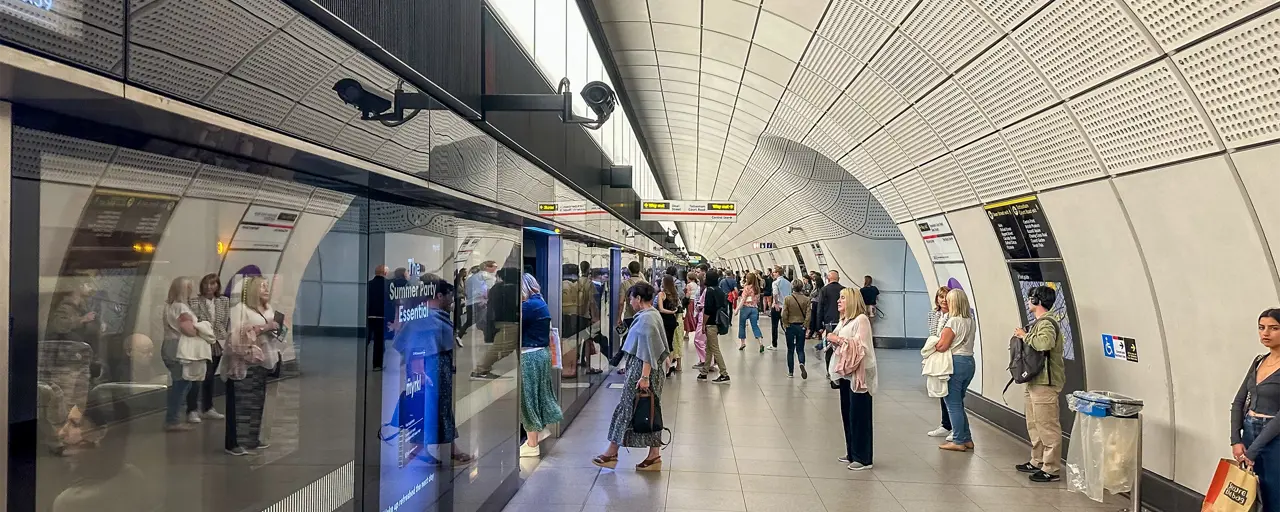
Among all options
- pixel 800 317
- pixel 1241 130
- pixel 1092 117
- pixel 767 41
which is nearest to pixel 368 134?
pixel 1241 130

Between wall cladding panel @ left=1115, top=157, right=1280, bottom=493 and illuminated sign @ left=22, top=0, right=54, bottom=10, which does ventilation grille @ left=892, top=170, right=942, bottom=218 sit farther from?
illuminated sign @ left=22, top=0, right=54, bottom=10

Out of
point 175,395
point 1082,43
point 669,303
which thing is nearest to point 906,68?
point 1082,43

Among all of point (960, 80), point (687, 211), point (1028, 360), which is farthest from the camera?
point (687, 211)

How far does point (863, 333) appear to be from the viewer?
6.57 m

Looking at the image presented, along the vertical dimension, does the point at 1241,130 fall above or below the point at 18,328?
above

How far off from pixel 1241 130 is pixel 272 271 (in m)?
4.91

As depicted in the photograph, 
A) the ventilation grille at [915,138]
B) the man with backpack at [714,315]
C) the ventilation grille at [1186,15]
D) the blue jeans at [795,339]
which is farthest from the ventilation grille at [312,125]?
the blue jeans at [795,339]

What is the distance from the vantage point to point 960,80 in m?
6.86

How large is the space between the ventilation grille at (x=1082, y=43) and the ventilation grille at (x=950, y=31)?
41 cm

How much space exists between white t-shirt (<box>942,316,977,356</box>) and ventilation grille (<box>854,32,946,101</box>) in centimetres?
229

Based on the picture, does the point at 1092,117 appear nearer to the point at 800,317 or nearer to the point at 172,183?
the point at 172,183

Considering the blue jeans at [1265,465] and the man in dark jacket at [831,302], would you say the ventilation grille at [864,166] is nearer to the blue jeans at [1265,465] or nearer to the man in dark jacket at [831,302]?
the man in dark jacket at [831,302]

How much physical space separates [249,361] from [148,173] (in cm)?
81

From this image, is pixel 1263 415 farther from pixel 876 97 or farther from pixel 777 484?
pixel 876 97
